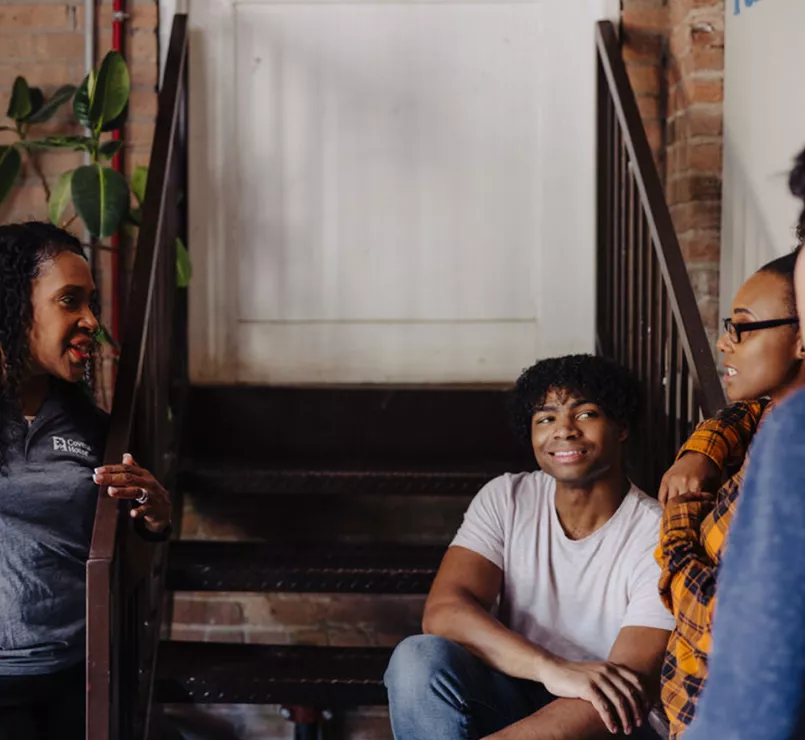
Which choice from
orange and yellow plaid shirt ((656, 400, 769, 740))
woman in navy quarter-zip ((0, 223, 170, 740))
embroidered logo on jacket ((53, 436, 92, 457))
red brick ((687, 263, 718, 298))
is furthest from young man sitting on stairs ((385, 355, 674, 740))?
red brick ((687, 263, 718, 298))

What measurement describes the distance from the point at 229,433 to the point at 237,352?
1.04 ft

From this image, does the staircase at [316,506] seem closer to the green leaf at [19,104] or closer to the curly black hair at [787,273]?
the green leaf at [19,104]

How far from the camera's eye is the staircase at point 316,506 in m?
2.33

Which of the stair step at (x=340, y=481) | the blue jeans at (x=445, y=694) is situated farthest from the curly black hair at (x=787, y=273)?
the stair step at (x=340, y=481)

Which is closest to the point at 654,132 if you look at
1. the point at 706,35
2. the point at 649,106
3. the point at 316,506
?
the point at 649,106

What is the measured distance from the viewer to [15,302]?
1953 mm

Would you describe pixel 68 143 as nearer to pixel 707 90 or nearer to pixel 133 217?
pixel 133 217

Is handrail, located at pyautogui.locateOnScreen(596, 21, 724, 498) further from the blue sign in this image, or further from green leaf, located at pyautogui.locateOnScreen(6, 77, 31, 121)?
green leaf, located at pyautogui.locateOnScreen(6, 77, 31, 121)

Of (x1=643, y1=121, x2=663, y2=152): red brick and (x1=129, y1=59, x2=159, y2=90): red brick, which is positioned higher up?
(x1=129, y1=59, x2=159, y2=90): red brick

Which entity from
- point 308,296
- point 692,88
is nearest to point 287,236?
point 308,296

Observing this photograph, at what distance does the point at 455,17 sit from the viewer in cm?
321

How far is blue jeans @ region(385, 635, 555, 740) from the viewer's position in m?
1.93

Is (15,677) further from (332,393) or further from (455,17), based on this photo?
(455,17)

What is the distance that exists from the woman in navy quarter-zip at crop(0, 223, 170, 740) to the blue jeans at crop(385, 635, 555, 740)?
1.75 ft
